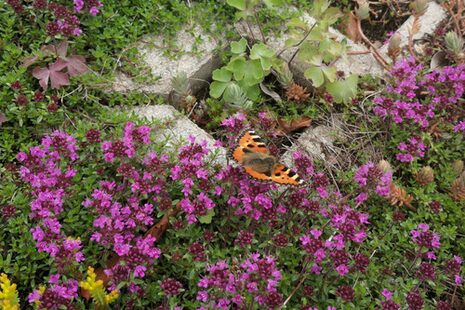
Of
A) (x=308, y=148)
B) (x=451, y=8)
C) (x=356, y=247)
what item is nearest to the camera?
(x=356, y=247)

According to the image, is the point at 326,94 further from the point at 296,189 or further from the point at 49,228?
the point at 49,228

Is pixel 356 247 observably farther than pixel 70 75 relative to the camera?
No

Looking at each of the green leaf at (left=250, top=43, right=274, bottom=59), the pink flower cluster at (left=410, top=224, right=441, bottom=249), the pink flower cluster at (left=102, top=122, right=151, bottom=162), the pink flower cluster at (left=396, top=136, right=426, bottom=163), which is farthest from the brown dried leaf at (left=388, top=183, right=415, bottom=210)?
the pink flower cluster at (left=102, top=122, right=151, bottom=162)

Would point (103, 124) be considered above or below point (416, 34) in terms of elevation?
below

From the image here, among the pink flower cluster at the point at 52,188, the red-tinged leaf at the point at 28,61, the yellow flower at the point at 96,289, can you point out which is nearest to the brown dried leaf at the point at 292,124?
the pink flower cluster at the point at 52,188

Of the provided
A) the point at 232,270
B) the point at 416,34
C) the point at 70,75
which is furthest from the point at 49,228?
the point at 416,34

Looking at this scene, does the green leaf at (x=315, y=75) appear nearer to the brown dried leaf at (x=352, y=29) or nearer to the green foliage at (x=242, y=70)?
the green foliage at (x=242, y=70)

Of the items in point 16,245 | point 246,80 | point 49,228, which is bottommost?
point 16,245
